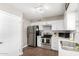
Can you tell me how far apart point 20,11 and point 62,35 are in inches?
75.2

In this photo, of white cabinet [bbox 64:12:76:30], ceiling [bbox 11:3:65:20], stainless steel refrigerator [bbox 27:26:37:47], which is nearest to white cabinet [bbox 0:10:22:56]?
ceiling [bbox 11:3:65:20]

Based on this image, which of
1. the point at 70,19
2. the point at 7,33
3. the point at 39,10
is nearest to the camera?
the point at 7,33

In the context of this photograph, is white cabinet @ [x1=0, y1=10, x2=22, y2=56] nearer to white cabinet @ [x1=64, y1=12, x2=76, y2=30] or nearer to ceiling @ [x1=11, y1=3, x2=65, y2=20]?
ceiling @ [x1=11, y1=3, x2=65, y2=20]

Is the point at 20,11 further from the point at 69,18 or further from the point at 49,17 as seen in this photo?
the point at 69,18

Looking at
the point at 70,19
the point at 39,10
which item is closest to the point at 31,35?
the point at 39,10

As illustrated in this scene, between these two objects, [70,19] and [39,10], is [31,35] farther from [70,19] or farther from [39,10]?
[70,19]

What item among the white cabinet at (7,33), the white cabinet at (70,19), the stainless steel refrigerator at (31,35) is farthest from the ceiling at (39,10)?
the stainless steel refrigerator at (31,35)

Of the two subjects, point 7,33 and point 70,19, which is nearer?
point 7,33

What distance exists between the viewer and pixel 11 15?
2033 millimetres

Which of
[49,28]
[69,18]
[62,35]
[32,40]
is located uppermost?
[69,18]

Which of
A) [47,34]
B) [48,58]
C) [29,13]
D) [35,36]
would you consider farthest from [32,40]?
[48,58]

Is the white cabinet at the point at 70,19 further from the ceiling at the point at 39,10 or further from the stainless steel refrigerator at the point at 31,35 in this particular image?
the stainless steel refrigerator at the point at 31,35

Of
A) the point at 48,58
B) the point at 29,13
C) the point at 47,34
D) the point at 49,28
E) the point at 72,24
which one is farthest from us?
the point at 47,34

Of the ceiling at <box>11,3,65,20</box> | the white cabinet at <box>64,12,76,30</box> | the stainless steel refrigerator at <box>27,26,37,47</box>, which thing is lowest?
the stainless steel refrigerator at <box>27,26,37,47</box>
